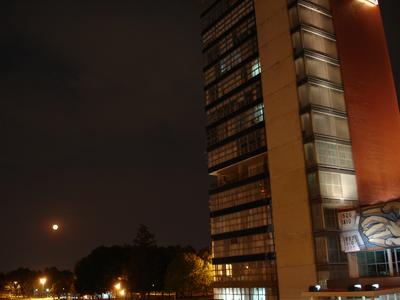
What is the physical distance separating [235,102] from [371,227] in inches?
1279

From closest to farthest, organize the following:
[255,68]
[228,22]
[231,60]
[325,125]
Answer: [325,125], [255,68], [231,60], [228,22]

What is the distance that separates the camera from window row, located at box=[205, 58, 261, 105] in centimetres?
7738

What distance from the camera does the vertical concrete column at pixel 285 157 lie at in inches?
2474

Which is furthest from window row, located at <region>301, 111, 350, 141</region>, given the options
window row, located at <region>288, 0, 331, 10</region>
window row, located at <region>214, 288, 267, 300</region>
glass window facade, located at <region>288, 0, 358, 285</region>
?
window row, located at <region>214, 288, 267, 300</region>

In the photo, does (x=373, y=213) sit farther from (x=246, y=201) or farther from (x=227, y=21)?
(x=227, y=21)

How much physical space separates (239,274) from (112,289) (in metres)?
63.7

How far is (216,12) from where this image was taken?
90.4 m

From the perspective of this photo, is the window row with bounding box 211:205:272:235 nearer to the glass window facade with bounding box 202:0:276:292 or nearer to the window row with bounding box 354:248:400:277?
the glass window facade with bounding box 202:0:276:292

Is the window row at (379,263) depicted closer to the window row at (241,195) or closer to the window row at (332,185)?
the window row at (332,185)

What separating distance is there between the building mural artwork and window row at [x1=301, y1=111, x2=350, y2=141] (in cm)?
1143

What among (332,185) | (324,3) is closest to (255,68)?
(324,3)

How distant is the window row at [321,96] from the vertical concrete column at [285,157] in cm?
116

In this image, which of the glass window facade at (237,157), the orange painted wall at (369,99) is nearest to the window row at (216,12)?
the glass window facade at (237,157)

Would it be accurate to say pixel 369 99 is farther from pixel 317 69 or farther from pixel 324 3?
pixel 324 3
